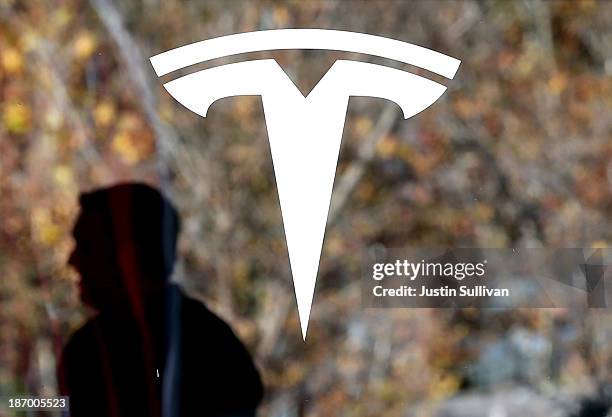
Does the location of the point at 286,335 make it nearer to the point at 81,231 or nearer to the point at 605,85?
the point at 81,231

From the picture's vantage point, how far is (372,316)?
2.20 metres

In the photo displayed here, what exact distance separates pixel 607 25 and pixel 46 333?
1663 mm

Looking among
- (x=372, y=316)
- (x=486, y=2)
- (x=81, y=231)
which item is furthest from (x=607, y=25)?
(x=81, y=231)

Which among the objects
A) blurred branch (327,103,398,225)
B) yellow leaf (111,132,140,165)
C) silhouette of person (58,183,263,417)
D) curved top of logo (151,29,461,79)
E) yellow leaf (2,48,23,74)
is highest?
yellow leaf (2,48,23,74)

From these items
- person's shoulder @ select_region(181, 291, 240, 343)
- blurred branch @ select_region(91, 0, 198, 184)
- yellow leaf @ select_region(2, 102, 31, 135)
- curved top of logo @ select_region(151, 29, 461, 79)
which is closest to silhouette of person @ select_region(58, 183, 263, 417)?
person's shoulder @ select_region(181, 291, 240, 343)

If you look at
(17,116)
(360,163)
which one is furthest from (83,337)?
(360,163)

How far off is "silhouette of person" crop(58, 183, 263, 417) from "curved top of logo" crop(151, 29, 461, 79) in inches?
14.3

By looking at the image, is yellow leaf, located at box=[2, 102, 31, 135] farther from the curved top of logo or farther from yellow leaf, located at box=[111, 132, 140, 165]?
the curved top of logo

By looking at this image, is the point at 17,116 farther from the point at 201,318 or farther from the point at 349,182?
the point at 349,182

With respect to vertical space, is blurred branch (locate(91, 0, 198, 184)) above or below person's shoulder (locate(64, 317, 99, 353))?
above

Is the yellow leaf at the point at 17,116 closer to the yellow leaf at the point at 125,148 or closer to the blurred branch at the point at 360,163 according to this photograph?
the yellow leaf at the point at 125,148

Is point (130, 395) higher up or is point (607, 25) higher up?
point (607, 25)

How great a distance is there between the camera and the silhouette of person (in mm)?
2232

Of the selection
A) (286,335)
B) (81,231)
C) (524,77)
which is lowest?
(286,335)
